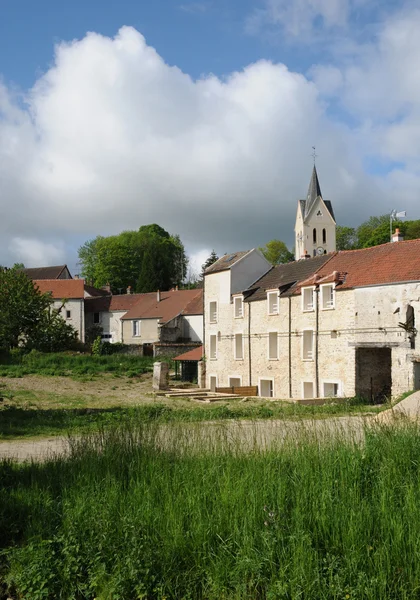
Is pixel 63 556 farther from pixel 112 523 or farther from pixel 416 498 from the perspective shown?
pixel 416 498

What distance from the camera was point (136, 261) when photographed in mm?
94812

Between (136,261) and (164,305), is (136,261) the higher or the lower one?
the higher one

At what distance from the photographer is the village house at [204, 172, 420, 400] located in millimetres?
29016

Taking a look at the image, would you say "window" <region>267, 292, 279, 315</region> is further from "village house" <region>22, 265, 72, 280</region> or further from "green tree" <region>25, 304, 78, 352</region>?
"village house" <region>22, 265, 72, 280</region>

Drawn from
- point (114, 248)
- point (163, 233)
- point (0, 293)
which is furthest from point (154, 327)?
point (163, 233)

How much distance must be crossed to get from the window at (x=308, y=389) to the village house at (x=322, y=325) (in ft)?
0.18

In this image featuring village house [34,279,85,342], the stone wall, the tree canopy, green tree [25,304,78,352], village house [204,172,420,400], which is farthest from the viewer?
the tree canopy

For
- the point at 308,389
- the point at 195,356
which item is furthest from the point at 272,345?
the point at 195,356

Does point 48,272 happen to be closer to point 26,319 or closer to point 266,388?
point 26,319

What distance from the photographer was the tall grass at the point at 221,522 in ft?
21.4

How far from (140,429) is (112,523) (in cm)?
293

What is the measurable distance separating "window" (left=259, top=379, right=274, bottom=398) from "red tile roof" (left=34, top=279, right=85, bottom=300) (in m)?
31.3

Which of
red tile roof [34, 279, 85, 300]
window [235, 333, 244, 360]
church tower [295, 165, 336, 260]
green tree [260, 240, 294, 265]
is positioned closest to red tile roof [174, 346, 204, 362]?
window [235, 333, 244, 360]

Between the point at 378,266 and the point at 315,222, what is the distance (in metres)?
55.9
